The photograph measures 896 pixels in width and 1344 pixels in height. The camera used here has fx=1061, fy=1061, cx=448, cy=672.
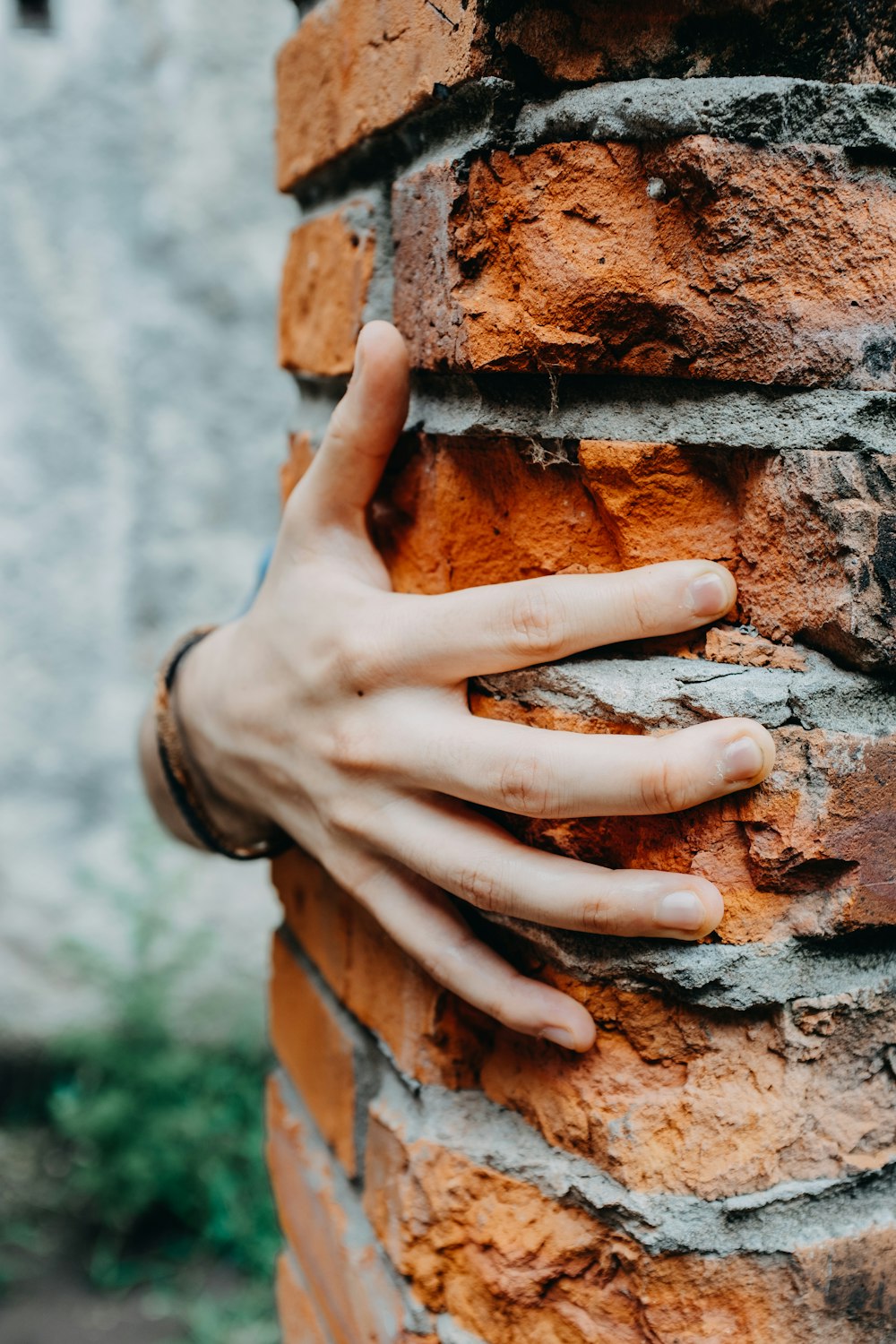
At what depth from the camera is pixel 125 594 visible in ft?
7.97

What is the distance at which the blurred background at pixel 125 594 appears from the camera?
7.43ft

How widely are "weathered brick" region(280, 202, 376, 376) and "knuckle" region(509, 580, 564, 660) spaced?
27 cm

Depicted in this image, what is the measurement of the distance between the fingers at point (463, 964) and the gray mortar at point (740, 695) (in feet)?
0.54

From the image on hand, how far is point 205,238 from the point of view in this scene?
2.38 metres

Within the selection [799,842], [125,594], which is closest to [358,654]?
[799,842]

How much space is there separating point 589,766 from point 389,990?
29cm

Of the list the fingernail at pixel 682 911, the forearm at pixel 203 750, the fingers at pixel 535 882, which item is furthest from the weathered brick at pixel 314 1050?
the fingernail at pixel 682 911

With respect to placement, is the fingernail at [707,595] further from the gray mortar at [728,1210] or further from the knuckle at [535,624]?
the gray mortar at [728,1210]

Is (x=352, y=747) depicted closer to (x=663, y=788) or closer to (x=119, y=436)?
(x=663, y=788)

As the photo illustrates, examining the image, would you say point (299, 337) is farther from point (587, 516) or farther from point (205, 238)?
point (205, 238)

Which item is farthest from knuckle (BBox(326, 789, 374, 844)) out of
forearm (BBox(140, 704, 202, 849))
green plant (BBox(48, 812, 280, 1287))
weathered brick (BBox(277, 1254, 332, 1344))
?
green plant (BBox(48, 812, 280, 1287))

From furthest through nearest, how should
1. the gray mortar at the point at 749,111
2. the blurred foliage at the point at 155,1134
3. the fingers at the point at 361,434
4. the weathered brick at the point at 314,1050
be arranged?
the blurred foliage at the point at 155,1134 → the weathered brick at the point at 314,1050 → the fingers at the point at 361,434 → the gray mortar at the point at 749,111

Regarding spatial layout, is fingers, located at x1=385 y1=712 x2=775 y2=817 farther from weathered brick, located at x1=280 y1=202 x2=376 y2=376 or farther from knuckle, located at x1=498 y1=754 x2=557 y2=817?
weathered brick, located at x1=280 y1=202 x2=376 y2=376

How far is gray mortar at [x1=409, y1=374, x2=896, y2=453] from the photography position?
1.66 feet
